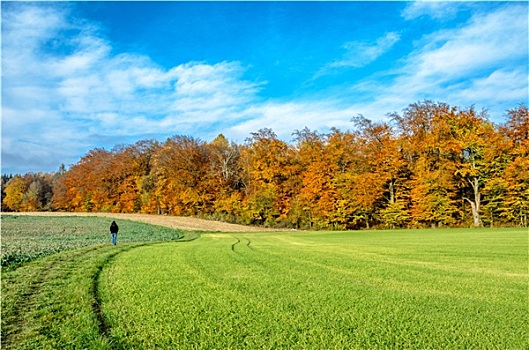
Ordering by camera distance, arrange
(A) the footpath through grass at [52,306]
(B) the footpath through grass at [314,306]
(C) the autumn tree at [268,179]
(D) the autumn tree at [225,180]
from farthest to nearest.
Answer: (D) the autumn tree at [225,180], (C) the autumn tree at [268,179], (A) the footpath through grass at [52,306], (B) the footpath through grass at [314,306]

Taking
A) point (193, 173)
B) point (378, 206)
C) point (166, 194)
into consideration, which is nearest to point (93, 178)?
point (166, 194)

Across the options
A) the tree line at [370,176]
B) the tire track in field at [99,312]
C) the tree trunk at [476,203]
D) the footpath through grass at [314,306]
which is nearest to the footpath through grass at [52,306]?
the tire track in field at [99,312]

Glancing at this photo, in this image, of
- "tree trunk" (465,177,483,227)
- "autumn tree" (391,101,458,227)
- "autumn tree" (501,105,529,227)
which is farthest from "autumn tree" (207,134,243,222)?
"autumn tree" (501,105,529,227)

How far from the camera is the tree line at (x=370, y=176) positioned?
4866 cm

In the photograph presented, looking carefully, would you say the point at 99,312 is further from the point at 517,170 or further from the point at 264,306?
the point at 517,170

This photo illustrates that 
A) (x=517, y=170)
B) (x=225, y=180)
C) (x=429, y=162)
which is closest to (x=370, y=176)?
(x=429, y=162)

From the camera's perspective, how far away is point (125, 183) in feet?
254

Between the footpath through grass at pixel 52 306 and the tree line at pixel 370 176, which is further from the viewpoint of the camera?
the tree line at pixel 370 176

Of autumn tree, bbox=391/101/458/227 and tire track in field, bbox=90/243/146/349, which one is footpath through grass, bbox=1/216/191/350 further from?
autumn tree, bbox=391/101/458/227

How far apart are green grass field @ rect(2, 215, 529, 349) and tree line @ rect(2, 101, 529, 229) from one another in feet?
125

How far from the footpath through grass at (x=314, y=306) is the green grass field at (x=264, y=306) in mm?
24

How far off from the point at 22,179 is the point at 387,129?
311 feet

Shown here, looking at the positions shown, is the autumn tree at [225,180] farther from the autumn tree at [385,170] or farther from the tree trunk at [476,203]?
the tree trunk at [476,203]

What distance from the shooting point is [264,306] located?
815 cm
